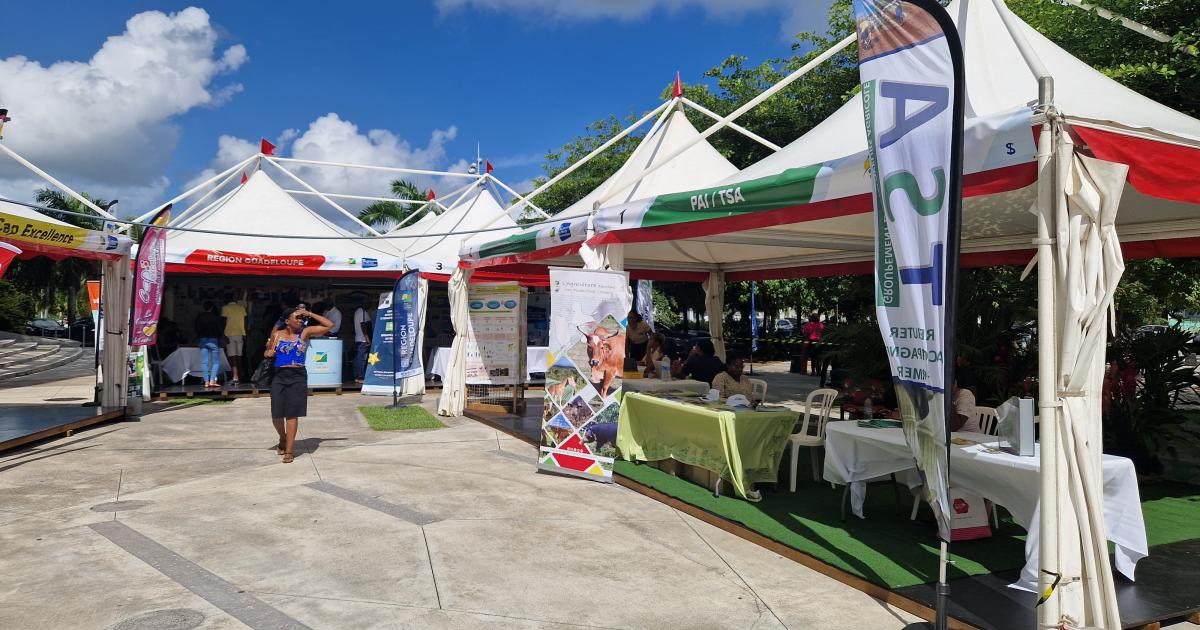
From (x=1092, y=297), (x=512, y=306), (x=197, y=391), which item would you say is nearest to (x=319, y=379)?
(x=197, y=391)

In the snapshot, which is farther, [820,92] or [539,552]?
[820,92]

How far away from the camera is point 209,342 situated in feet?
43.7

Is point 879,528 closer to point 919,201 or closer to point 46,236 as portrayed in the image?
point 919,201

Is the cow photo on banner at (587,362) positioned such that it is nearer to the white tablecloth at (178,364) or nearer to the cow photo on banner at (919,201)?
the cow photo on banner at (919,201)

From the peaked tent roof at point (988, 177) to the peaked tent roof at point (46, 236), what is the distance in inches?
197

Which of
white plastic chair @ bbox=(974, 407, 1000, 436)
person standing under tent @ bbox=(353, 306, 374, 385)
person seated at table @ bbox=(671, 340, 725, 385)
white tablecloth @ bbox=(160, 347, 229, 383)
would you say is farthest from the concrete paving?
person standing under tent @ bbox=(353, 306, 374, 385)

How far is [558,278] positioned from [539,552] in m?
2.78

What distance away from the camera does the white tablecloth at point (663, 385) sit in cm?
827

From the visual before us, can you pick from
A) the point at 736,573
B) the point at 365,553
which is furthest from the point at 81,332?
the point at 736,573

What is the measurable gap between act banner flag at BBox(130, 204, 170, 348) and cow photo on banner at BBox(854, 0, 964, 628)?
916 cm

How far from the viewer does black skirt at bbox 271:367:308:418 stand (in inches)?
303

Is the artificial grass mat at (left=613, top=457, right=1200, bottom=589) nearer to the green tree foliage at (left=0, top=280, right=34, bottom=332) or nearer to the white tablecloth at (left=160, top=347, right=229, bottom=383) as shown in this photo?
the white tablecloth at (left=160, top=347, right=229, bottom=383)

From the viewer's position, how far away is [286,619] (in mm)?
3838

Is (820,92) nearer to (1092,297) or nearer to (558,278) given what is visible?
(558,278)
